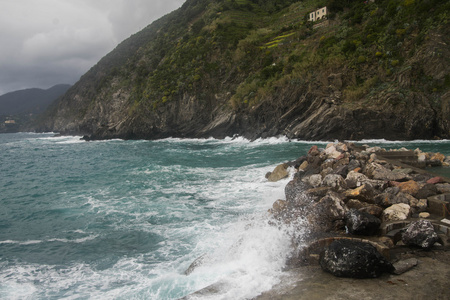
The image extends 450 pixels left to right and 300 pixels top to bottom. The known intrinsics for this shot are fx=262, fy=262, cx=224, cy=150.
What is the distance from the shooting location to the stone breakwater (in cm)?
529

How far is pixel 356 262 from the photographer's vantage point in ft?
16.9

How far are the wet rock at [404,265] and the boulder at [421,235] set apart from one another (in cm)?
73

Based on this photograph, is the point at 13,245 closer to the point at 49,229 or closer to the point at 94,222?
the point at 49,229

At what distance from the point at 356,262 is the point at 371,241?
4.01 ft

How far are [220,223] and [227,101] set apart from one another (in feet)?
139

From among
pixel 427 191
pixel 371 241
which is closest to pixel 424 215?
pixel 427 191

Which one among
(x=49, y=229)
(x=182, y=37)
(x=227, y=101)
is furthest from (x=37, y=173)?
(x=182, y=37)

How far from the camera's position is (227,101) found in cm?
5078

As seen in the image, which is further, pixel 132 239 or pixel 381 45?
pixel 381 45

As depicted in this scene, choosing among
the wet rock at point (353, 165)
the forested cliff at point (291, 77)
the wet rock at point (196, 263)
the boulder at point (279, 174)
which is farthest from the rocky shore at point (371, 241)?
the forested cliff at point (291, 77)

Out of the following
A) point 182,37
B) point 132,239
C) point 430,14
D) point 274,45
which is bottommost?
point 132,239

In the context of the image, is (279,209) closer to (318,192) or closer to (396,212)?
(318,192)

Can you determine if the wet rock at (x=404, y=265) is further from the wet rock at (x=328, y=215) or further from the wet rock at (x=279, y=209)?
the wet rock at (x=279, y=209)

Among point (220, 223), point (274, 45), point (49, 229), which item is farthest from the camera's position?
point (274, 45)
